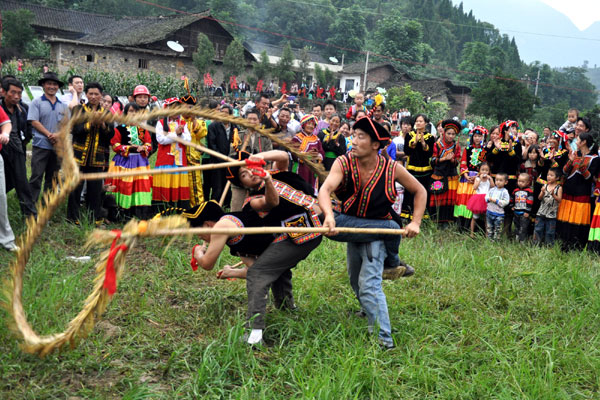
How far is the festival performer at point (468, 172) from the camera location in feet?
26.1

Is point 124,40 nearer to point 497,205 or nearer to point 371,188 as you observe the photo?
point 497,205

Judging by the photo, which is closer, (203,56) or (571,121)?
(571,121)

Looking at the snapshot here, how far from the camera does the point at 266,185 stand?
12.5ft

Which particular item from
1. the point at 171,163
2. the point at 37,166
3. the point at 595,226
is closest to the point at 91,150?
the point at 37,166

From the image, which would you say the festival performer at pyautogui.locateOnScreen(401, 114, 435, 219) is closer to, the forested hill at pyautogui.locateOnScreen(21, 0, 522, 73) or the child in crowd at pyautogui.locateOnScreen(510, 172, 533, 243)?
the child in crowd at pyautogui.locateOnScreen(510, 172, 533, 243)

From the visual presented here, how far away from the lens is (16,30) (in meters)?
33.4

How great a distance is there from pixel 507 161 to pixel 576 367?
4322 mm

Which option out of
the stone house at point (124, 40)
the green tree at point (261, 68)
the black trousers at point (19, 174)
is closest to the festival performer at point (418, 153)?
the black trousers at point (19, 174)

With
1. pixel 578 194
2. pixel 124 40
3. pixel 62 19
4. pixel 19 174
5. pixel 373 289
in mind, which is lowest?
pixel 373 289

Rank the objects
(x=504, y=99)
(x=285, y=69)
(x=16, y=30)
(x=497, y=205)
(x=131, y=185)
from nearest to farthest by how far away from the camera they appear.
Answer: (x=131, y=185) → (x=497, y=205) → (x=504, y=99) → (x=16, y=30) → (x=285, y=69)

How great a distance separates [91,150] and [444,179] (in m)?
5.10

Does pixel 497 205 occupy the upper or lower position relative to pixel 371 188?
lower

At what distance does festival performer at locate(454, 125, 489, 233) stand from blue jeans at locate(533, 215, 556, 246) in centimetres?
98

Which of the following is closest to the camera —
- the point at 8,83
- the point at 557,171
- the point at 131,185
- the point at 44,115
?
the point at 8,83
